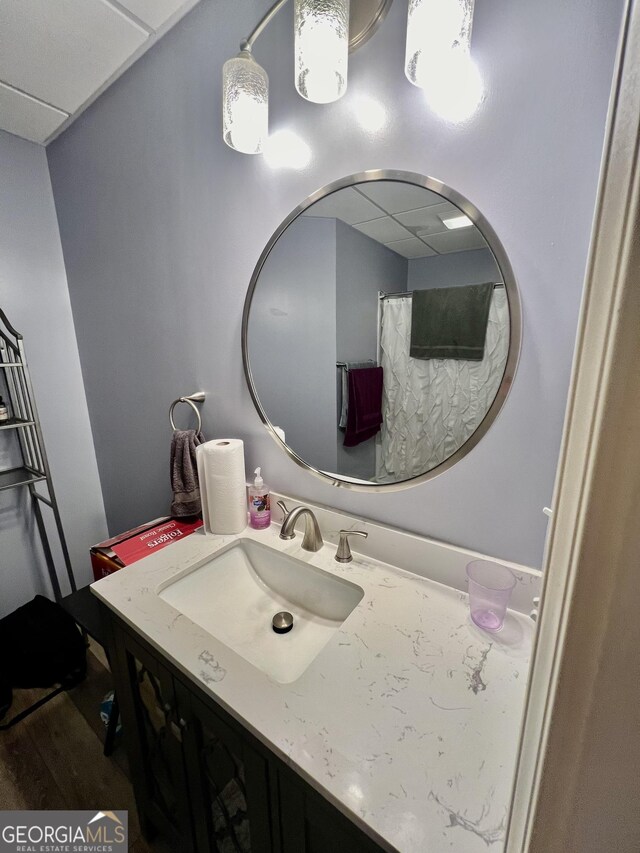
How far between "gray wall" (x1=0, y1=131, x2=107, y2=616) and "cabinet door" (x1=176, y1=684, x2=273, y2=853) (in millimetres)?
Result: 1450

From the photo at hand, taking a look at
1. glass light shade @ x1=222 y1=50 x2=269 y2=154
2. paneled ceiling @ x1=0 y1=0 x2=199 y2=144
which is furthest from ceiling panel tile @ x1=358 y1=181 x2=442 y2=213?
paneled ceiling @ x1=0 y1=0 x2=199 y2=144

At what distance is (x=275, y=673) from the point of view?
70 cm

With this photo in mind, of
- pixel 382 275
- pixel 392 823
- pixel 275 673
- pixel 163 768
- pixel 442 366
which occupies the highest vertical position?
pixel 382 275

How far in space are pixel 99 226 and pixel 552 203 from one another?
5.20ft

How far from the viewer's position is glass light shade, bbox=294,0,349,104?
2.05ft

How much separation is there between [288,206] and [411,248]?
0.37m

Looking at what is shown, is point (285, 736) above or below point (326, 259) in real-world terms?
below

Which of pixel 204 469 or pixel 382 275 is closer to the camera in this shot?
pixel 382 275

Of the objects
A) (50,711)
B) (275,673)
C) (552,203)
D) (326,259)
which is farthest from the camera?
(50,711)

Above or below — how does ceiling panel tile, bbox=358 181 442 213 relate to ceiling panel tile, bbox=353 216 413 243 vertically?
above

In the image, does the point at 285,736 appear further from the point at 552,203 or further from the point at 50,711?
the point at 50,711

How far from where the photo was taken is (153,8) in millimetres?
931

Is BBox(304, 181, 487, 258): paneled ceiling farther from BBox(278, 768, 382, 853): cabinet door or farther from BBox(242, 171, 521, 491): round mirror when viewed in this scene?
BBox(278, 768, 382, 853): cabinet door

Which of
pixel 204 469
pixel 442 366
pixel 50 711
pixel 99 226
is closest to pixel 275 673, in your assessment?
pixel 204 469
